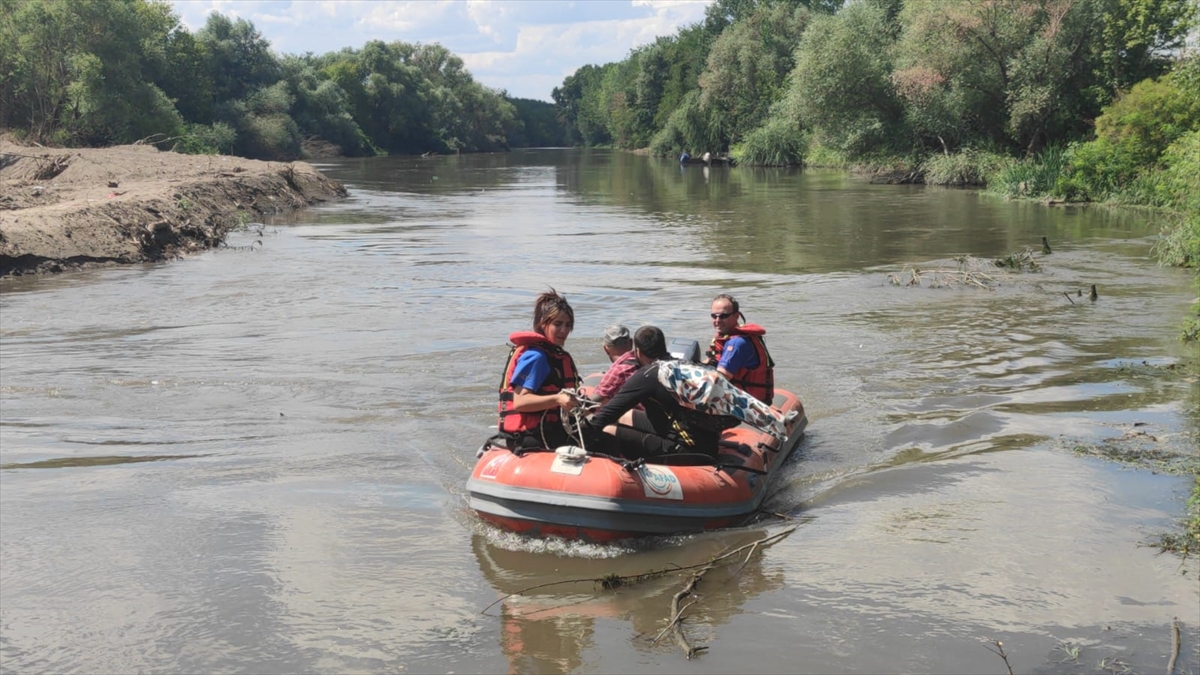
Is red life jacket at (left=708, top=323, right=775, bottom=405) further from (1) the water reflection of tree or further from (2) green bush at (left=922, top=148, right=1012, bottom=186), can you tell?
(2) green bush at (left=922, top=148, right=1012, bottom=186)

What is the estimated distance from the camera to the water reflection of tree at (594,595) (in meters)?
5.44

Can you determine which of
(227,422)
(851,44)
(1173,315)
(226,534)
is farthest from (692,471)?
(851,44)

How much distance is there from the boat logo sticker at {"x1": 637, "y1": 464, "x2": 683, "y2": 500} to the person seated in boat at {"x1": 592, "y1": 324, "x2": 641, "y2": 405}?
0.59 metres

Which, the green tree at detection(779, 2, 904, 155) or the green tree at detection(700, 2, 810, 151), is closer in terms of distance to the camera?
the green tree at detection(779, 2, 904, 155)

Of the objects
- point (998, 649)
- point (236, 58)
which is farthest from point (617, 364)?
A: point (236, 58)

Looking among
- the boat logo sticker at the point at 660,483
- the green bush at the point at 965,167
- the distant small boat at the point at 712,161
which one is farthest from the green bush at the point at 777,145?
the boat logo sticker at the point at 660,483

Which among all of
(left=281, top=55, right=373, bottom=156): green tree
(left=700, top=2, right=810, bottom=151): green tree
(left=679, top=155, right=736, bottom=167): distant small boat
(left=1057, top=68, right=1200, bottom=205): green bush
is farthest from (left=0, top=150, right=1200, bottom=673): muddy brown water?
(left=281, top=55, right=373, bottom=156): green tree

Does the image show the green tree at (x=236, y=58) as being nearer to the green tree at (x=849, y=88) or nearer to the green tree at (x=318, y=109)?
the green tree at (x=318, y=109)

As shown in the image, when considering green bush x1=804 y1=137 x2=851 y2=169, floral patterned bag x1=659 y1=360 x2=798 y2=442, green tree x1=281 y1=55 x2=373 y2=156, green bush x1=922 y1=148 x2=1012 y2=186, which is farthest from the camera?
green tree x1=281 y1=55 x2=373 y2=156

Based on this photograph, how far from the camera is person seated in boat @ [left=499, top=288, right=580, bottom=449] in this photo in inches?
269

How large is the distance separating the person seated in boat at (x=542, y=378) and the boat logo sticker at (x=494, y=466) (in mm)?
163

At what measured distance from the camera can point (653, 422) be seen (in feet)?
23.4

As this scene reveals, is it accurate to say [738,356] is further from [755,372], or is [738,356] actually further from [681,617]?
[681,617]

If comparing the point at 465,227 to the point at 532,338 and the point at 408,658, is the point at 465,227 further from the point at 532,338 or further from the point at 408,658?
the point at 408,658
